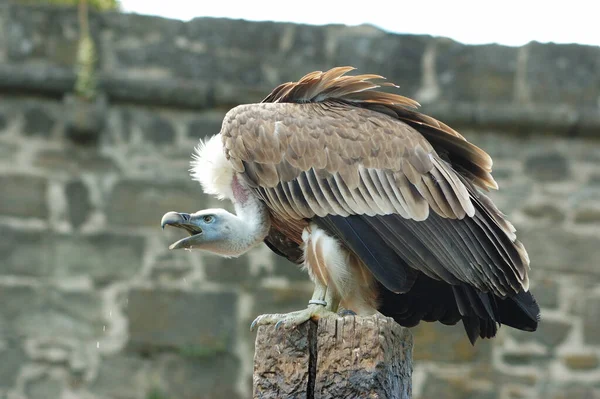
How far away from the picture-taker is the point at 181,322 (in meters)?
7.62

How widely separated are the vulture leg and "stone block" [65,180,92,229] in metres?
3.58

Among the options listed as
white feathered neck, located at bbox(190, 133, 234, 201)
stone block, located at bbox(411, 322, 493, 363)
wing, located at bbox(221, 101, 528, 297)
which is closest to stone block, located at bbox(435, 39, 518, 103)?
stone block, located at bbox(411, 322, 493, 363)

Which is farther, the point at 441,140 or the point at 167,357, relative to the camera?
the point at 167,357

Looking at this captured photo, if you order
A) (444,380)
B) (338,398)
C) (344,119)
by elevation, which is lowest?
(338,398)

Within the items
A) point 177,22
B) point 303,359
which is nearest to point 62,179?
point 177,22

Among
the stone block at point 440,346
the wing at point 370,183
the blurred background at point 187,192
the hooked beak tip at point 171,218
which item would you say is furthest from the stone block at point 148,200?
the hooked beak tip at point 171,218

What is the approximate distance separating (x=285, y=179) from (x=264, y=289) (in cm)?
316

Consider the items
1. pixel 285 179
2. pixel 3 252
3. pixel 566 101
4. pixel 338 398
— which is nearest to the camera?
pixel 338 398

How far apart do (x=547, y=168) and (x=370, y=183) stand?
3713 mm

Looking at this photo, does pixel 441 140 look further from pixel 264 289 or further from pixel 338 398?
pixel 264 289

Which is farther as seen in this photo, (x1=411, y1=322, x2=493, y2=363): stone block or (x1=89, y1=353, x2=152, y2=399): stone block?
(x1=411, y1=322, x2=493, y2=363): stone block

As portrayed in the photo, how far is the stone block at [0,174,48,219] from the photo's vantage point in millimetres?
7656

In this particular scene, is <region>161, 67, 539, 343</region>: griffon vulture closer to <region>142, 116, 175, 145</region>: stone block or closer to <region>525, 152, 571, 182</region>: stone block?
<region>142, 116, 175, 145</region>: stone block

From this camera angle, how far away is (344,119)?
4762mm
